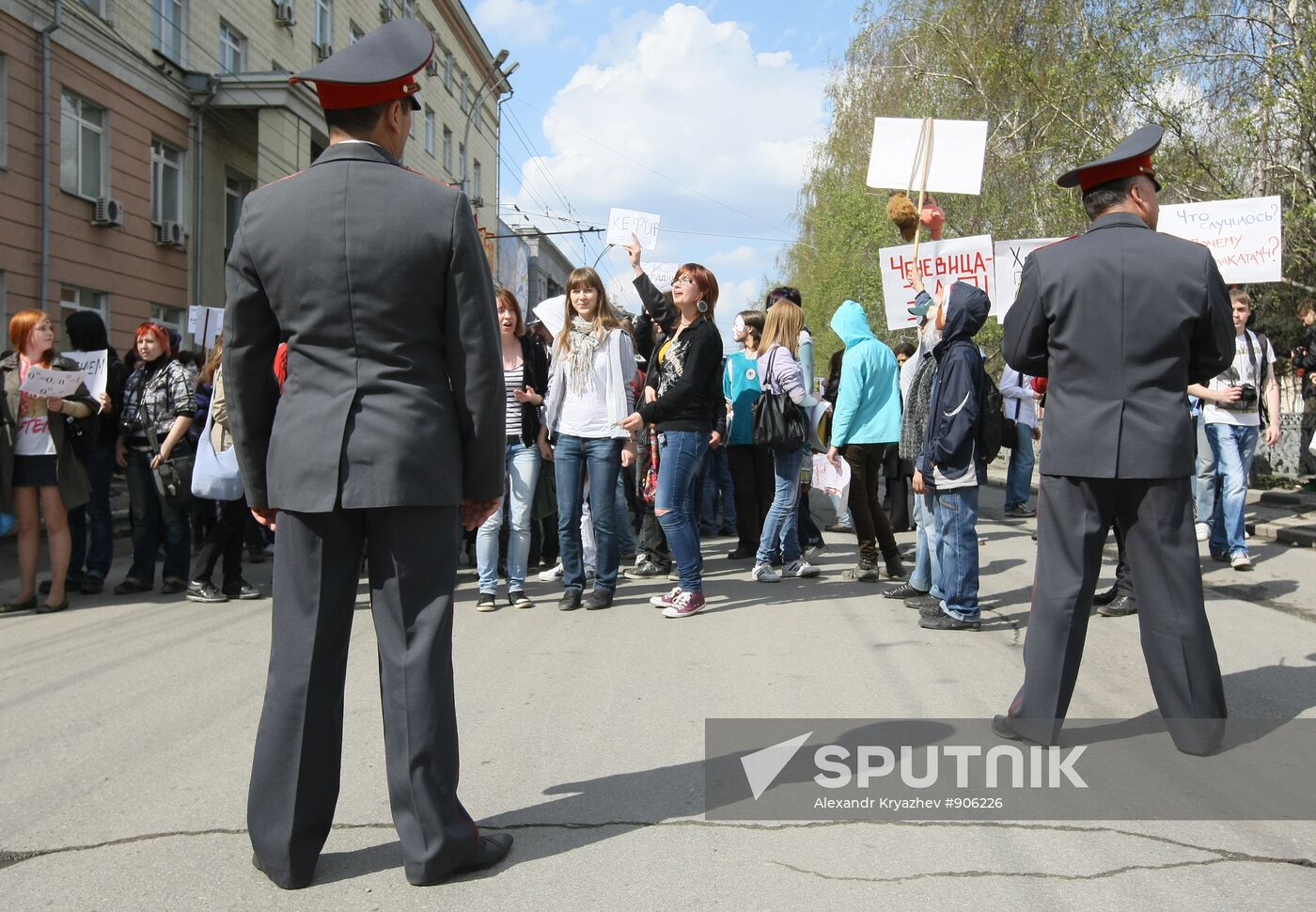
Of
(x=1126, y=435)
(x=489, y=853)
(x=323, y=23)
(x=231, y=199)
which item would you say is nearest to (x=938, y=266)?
(x=1126, y=435)

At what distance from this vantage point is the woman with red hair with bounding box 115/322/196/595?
776cm

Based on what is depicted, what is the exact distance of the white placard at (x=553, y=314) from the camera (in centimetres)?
839

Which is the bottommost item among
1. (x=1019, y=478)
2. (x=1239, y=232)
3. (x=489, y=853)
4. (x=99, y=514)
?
(x=489, y=853)

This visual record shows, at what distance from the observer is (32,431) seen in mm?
7145

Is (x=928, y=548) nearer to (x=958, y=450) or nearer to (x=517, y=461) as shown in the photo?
(x=958, y=450)

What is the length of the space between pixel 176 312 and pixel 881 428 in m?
17.7

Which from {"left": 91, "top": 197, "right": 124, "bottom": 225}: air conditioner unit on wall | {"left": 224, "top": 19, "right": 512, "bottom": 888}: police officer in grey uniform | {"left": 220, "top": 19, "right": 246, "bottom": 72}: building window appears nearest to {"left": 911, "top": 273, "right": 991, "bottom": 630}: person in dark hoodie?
{"left": 224, "top": 19, "right": 512, "bottom": 888}: police officer in grey uniform

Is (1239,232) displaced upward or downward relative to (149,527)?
upward

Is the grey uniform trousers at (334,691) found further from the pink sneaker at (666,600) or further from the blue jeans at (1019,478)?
the blue jeans at (1019,478)

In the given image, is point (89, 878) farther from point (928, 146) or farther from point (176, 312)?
point (176, 312)

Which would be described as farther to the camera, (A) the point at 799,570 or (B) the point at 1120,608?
(A) the point at 799,570

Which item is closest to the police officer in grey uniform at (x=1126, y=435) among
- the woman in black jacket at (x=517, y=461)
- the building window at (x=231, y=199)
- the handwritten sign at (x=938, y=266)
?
the woman in black jacket at (x=517, y=461)

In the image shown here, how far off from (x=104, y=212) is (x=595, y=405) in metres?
14.9

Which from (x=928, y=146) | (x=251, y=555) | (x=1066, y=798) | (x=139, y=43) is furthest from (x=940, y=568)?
(x=139, y=43)
